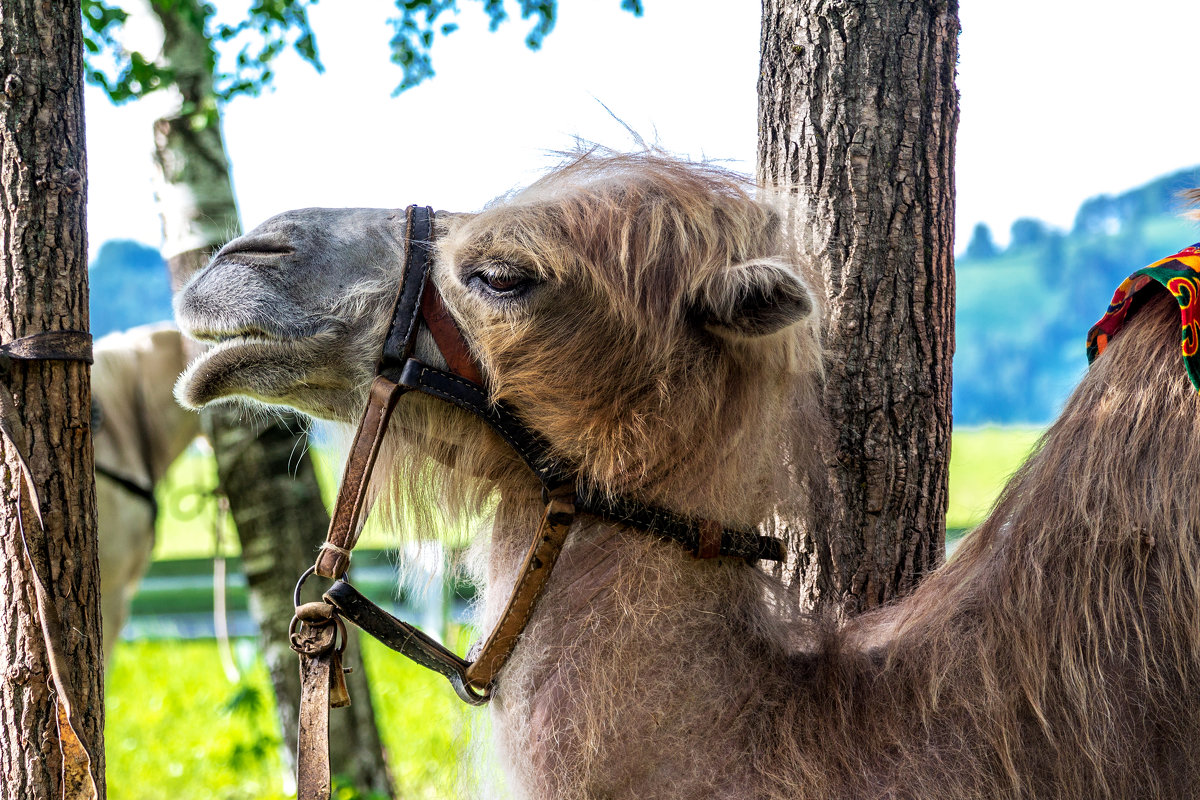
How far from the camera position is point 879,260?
255 cm

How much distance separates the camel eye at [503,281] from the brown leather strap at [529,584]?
418 mm

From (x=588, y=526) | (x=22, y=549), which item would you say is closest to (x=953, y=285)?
(x=588, y=526)

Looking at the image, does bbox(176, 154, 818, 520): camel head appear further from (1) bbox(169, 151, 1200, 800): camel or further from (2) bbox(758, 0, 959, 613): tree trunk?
(2) bbox(758, 0, 959, 613): tree trunk

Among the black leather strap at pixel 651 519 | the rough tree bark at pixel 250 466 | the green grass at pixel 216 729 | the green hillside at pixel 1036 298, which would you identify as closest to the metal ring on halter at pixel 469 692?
the black leather strap at pixel 651 519

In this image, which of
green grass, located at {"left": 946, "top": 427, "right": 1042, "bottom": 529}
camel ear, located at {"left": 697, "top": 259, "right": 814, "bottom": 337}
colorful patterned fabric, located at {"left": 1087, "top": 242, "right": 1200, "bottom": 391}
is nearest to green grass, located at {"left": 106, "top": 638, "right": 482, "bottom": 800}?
camel ear, located at {"left": 697, "top": 259, "right": 814, "bottom": 337}

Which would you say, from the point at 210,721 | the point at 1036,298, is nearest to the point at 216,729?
the point at 210,721

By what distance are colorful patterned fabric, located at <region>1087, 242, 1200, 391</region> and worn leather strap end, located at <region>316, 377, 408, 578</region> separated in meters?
1.46

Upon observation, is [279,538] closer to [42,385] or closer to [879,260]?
[42,385]

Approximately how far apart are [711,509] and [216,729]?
18.9 ft

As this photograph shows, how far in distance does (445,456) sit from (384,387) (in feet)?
0.88

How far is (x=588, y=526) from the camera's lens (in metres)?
2.02

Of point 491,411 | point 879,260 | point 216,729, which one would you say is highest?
point 879,260

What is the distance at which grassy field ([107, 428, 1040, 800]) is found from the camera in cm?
512

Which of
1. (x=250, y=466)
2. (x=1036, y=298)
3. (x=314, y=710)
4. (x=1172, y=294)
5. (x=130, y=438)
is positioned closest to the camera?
(x=1172, y=294)
